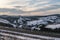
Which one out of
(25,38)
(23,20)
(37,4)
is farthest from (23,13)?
(25,38)

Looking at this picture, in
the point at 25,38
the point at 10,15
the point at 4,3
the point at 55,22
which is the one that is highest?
the point at 4,3

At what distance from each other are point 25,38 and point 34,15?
0.62m

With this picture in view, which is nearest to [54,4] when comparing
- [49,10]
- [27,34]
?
[49,10]

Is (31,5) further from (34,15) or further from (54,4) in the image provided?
(54,4)

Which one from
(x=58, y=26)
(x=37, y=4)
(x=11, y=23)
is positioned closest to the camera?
(x=58, y=26)

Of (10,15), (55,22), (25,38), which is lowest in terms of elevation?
(25,38)

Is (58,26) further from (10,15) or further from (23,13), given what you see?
(10,15)

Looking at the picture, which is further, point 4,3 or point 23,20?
point 4,3

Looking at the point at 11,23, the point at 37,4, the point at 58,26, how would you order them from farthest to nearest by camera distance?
the point at 11,23 < the point at 37,4 < the point at 58,26

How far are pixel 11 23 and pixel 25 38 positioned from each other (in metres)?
0.69

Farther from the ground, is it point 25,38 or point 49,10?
point 49,10

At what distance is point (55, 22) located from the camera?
3525 millimetres

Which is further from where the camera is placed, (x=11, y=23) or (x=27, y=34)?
(x=11, y=23)

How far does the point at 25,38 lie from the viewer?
352cm
